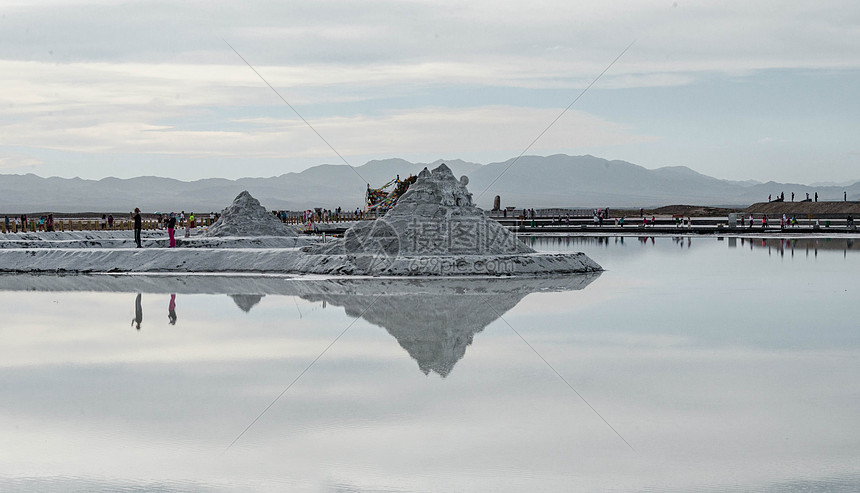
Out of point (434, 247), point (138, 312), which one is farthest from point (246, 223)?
point (138, 312)

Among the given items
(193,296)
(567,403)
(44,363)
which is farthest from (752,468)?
(193,296)

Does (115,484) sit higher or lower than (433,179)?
lower

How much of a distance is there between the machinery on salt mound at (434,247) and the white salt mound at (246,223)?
11349 millimetres

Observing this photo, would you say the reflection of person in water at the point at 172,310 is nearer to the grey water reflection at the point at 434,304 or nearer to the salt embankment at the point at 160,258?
the grey water reflection at the point at 434,304

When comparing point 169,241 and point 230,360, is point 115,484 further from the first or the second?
point 169,241

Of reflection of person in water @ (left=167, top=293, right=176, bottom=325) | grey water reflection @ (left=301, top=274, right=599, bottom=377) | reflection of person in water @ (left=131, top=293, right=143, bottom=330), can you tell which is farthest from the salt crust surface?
reflection of person in water @ (left=131, top=293, right=143, bottom=330)

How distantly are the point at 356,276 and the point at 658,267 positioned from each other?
27.6ft

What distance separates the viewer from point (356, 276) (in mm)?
25609

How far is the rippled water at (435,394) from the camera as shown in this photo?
7.22 metres

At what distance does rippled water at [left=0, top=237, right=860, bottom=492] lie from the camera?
7.22 metres

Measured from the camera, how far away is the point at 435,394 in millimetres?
9805

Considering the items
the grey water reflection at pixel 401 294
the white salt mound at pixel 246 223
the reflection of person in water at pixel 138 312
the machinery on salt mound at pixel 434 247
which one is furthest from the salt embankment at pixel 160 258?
the reflection of person in water at pixel 138 312

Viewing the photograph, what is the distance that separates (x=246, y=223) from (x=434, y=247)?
15.4m

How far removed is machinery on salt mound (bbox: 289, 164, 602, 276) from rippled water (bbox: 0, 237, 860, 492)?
6.38 metres
